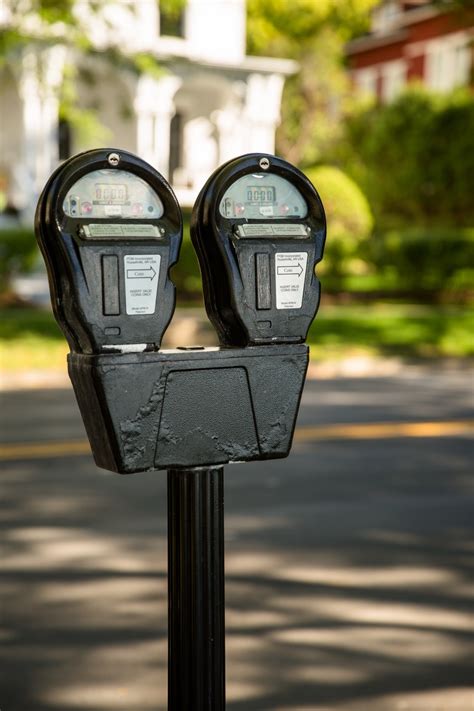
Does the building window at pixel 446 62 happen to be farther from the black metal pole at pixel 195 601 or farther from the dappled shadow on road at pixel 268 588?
the black metal pole at pixel 195 601

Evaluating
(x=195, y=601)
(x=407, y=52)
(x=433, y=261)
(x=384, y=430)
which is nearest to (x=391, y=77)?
(x=407, y=52)

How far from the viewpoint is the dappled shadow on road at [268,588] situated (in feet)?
13.5

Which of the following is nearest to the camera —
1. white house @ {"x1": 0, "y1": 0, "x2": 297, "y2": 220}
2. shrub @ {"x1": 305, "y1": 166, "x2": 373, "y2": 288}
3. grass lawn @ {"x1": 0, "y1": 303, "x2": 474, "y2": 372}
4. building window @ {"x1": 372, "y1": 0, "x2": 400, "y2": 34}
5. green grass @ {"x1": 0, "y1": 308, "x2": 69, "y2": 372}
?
green grass @ {"x1": 0, "y1": 308, "x2": 69, "y2": 372}

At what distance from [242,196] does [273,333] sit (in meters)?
0.32

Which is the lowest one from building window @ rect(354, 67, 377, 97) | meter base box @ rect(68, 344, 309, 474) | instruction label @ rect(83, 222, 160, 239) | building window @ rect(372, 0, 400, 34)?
meter base box @ rect(68, 344, 309, 474)

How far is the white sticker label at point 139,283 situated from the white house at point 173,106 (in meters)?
20.7

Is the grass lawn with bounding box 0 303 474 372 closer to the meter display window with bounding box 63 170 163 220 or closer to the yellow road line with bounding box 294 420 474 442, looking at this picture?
the yellow road line with bounding box 294 420 474 442

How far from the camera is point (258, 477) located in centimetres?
741

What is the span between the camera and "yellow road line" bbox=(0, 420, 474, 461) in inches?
323

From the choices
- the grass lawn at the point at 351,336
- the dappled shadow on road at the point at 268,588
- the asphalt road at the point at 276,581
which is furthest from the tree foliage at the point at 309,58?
the dappled shadow on road at the point at 268,588

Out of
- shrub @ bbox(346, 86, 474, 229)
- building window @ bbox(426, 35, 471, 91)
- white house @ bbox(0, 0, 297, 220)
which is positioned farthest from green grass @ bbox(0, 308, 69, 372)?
building window @ bbox(426, 35, 471, 91)

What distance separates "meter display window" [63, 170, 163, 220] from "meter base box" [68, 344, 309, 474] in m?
0.30

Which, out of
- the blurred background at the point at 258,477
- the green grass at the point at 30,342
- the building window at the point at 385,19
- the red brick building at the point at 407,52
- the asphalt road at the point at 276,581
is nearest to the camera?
the asphalt road at the point at 276,581

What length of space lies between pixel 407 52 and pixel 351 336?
23.8m
